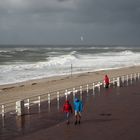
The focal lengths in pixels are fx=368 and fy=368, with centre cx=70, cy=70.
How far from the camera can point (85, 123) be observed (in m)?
16.7

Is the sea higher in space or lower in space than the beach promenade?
higher

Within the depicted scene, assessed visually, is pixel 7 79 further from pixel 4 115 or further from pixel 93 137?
pixel 93 137

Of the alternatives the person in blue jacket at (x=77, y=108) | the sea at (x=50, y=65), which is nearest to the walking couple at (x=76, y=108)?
the person in blue jacket at (x=77, y=108)

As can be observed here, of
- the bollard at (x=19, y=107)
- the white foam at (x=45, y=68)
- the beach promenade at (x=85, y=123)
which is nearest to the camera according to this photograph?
the beach promenade at (x=85, y=123)

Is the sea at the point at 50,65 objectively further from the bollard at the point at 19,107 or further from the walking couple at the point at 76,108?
the walking couple at the point at 76,108

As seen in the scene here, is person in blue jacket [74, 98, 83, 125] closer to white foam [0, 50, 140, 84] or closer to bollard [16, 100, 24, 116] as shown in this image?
bollard [16, 100, 24, 116]

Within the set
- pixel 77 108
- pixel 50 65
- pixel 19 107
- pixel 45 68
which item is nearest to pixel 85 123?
pixel 77 108

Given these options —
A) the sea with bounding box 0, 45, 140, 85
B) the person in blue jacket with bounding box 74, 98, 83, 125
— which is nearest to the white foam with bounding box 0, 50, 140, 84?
the sea with bounding box 0, 45, 140, 85

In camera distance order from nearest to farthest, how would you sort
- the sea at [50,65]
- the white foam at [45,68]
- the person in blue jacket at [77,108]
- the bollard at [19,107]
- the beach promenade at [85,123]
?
the beach promenade at [85,123], the person in blue jacket at [77,108], the bollard at [19,107], the white foam at [45,68], the sea at [50,65]

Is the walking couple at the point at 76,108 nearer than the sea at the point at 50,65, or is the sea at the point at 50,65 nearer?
the walking couple at the point at 76,108

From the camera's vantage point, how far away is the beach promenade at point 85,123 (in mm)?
14375

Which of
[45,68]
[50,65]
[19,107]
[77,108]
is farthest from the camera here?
[50,65]

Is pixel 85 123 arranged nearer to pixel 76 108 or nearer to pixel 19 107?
pixel 76 108

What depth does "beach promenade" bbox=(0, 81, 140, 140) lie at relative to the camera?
47.2ft
